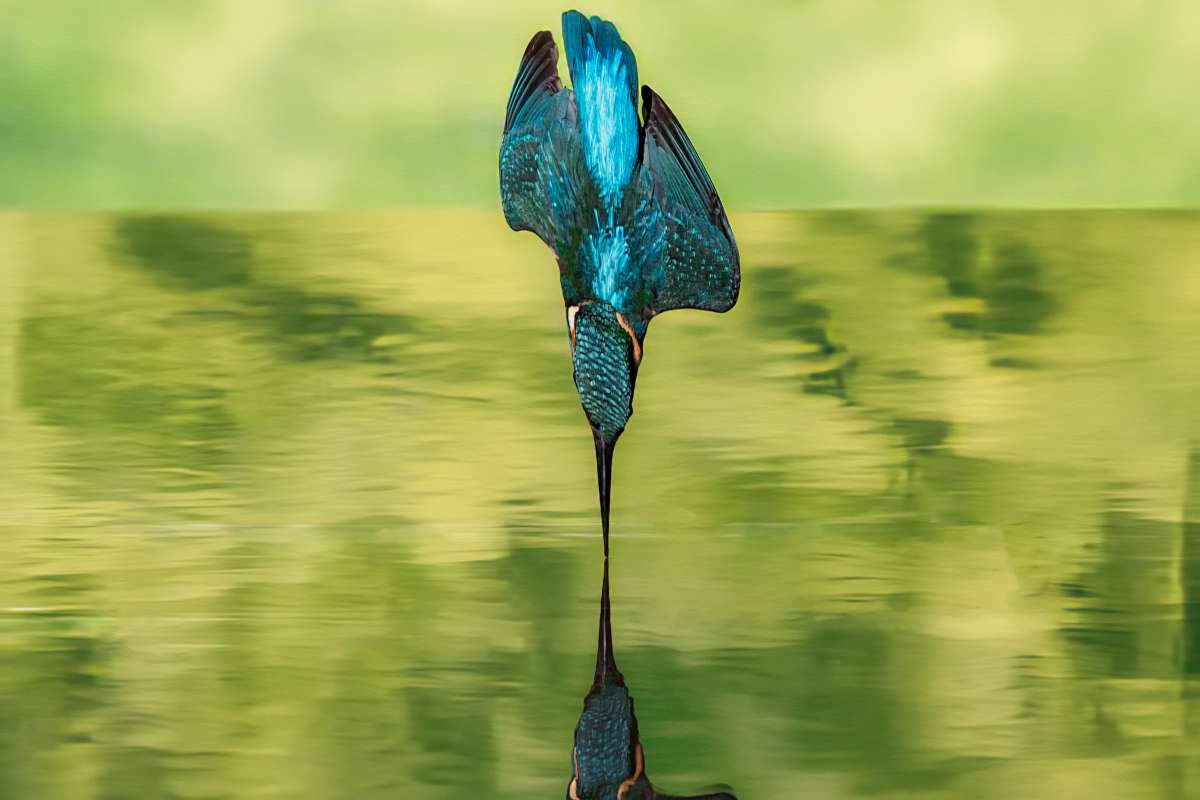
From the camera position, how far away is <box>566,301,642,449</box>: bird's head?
1421mm

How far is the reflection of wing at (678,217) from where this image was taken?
5.18ft

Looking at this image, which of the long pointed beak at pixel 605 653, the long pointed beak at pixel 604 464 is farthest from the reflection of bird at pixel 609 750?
the long pointed beak at pixel 604 464

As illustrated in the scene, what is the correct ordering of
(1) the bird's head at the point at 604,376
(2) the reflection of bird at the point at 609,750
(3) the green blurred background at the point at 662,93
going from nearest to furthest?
(2) the reflection of bird at the point at 609,750 → (1) the bird's head at the point at 604,376 → (3) the green blurred background at the point at 662,93

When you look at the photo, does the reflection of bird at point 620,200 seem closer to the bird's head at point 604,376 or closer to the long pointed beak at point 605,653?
the bird's head at point 604,376

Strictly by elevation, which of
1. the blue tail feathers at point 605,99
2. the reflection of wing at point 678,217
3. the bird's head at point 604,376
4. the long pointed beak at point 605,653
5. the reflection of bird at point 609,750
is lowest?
the reflection of bird at point 609,750

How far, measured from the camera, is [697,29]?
241 cm

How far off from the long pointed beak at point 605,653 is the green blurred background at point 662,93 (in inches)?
45.8

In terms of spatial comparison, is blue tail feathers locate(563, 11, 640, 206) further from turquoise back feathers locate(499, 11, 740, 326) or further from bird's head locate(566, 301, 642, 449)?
bird's head locate(566, 301, 642, 449)

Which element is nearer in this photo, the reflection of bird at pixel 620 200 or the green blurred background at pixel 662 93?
the reflection of bird at pixel 620 200

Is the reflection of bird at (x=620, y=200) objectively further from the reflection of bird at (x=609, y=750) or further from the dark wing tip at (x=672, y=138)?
the reflection of bird at (x=609, y=750)

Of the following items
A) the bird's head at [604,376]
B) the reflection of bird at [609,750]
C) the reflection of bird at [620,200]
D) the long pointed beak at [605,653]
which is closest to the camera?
the reflection of bird at [609,750]

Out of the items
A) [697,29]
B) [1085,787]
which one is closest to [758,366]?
[697,29]

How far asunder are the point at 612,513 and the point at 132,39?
122 centimetres

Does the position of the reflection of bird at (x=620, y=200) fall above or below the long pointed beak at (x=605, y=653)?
above
